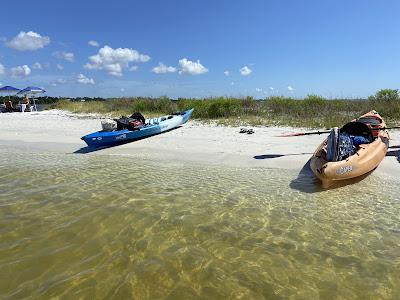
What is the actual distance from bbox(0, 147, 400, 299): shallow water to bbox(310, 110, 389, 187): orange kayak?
11.9 inches

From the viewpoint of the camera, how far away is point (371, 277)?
13.4 feet

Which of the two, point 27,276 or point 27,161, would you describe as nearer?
point 27,276

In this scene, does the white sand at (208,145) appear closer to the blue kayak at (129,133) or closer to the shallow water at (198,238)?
the blue kayak at (129,133)

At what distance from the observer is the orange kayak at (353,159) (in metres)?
7.01

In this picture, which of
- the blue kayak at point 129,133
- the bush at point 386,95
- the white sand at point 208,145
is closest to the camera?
the white sand at point 208,145

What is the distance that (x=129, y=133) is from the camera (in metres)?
12.4

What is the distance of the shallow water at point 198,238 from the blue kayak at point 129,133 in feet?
11.4

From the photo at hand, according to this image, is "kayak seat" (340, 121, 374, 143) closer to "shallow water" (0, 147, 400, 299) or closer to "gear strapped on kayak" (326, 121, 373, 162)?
"gear strapped on kayak" (326, 121, 373, 162)

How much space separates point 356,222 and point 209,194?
8.77 feet

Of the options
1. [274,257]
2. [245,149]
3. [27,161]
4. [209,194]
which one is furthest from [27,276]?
[245,149]

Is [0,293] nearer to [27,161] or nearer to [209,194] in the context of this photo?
[209,194]

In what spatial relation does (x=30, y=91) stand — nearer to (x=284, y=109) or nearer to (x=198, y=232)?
(x=284, y=109)

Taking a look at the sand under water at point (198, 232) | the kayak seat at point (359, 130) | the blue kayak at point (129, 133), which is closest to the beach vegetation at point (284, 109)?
the blue kayak at point (129, 133)

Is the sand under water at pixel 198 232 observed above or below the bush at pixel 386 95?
below
